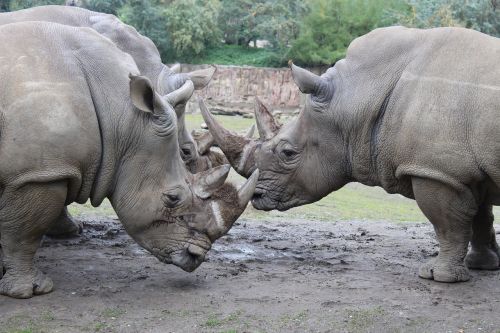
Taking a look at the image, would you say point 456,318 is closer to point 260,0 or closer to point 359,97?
point 359,97

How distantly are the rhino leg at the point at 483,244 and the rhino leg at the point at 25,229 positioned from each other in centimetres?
360

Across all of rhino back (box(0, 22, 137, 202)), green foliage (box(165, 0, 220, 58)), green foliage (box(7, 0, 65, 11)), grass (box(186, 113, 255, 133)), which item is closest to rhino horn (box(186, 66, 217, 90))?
rhino back (box(0, 22, 137, 202))

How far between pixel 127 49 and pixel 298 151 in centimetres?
196

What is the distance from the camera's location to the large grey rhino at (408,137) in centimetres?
597

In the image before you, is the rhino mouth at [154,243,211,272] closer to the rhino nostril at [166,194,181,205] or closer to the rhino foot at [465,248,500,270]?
the rhino nostril at [166,194,181,205]

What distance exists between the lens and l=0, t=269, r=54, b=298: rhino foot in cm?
569

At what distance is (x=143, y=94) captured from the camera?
18.8 feet

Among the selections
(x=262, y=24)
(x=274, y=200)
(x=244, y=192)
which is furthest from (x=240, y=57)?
(x=244, y=192)

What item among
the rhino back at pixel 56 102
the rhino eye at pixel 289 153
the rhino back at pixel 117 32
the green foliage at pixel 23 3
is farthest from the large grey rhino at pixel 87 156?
the green foliage at pixel 23 3

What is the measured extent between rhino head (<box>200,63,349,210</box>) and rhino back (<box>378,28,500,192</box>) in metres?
0.61

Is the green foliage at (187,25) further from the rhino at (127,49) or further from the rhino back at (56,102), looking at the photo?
the rhino back at (56,102)

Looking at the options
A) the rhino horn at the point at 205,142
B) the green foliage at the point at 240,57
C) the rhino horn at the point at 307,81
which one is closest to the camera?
the rhino horn at the point at 307,81

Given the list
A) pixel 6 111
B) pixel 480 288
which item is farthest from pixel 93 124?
pixel 480 288

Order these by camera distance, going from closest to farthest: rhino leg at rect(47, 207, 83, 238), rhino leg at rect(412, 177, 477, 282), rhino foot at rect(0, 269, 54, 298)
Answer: rhino foot at rect(0, 269, 54, 298) < rhino leg at rect(412, 177, 477, 282) < rhino leg at rect(47, 207, 83, 238)
